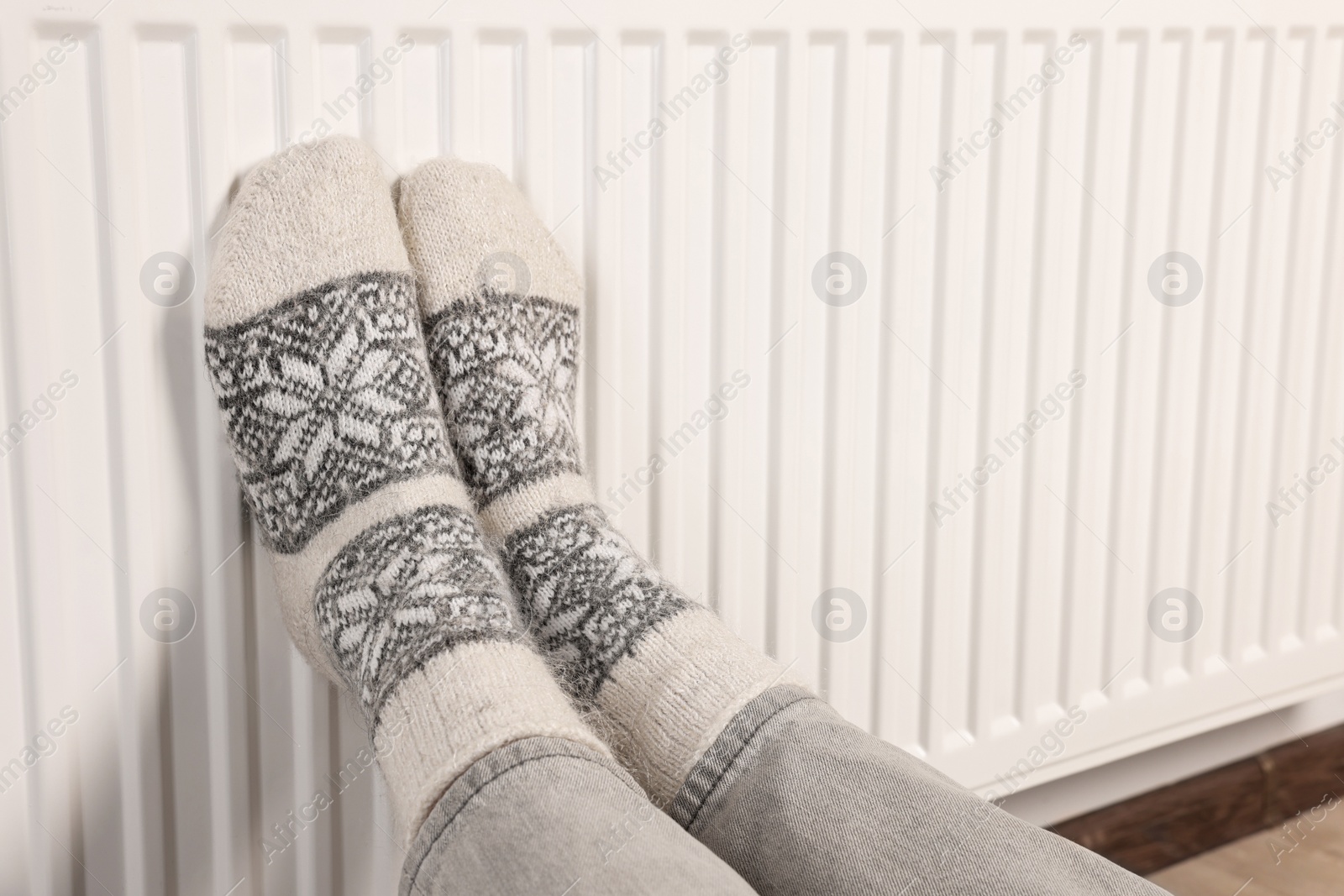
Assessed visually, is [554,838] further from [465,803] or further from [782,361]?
[782,361]

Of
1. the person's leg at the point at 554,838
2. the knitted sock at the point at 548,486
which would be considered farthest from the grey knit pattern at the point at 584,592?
the person's leg at the point at 554,838

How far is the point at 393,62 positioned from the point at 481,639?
33 cm

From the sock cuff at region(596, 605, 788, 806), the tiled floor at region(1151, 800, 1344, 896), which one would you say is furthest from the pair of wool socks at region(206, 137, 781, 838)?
the tiled floor at region(1151, 800, 1344, 896)

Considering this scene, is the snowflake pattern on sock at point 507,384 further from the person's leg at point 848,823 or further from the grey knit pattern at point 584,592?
the person's leg at point 848,823

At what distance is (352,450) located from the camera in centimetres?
69

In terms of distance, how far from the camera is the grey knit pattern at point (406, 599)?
1.87ft

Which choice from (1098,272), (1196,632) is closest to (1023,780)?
(1196,632)

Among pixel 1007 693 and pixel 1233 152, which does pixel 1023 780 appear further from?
pixel 1233 152

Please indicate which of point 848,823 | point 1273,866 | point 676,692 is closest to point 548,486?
point 676,692

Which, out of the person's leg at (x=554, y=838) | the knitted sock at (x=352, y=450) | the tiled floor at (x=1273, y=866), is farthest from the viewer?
the tiled floor at (x=1273, y=866)

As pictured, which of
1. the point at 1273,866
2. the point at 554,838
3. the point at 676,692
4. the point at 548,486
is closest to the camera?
the point at 554,838

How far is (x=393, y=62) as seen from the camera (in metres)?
0.64

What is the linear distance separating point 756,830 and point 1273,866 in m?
0.85

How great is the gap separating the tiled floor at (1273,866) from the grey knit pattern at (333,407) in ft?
2.84
